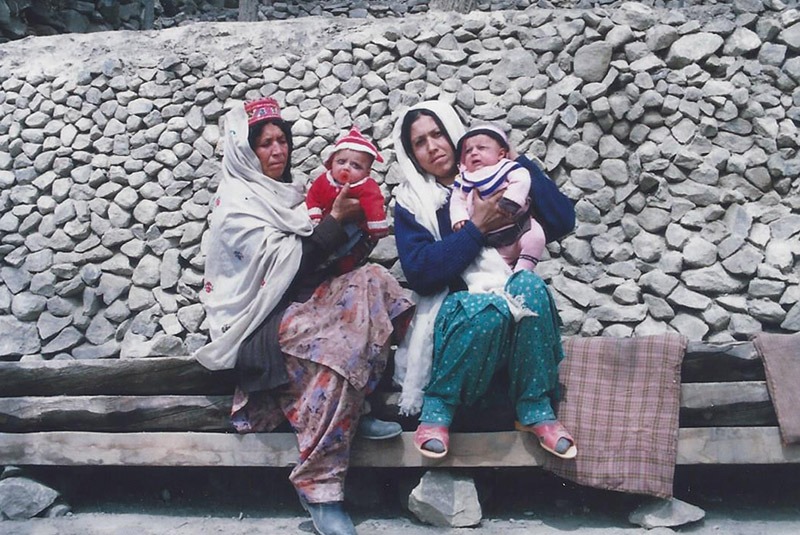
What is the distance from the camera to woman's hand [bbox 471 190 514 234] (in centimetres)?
337

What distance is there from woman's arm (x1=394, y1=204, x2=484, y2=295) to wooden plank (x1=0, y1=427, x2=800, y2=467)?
64cm

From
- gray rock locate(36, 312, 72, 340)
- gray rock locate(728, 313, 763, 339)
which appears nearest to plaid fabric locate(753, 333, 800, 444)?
gray rock locate(728, 313, 763, 339)

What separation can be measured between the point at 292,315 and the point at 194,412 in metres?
0.70

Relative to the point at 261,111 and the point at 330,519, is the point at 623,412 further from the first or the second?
the point at 261,111

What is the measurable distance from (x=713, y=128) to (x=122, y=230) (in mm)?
3878

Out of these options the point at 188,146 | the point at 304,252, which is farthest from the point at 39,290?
the point at 304,252

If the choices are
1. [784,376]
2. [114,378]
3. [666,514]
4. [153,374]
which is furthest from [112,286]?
[784,376]

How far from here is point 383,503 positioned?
372 cm

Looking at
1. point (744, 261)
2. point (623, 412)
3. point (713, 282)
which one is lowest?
point (623, 412)

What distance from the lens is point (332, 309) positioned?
3.40m

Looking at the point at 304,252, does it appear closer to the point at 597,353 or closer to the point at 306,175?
the point at 597,353

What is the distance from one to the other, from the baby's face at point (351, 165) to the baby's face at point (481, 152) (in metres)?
0.42

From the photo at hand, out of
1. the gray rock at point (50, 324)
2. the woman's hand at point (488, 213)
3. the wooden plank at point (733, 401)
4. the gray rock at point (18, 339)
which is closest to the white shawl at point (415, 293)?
the woman's hand at point (488, 213)

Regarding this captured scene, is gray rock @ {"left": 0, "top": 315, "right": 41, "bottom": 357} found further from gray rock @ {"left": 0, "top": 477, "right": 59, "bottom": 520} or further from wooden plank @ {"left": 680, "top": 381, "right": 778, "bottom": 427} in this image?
wooden plank @ {"left": 680, "top": 381, "right": 778, "bottom": 427}
